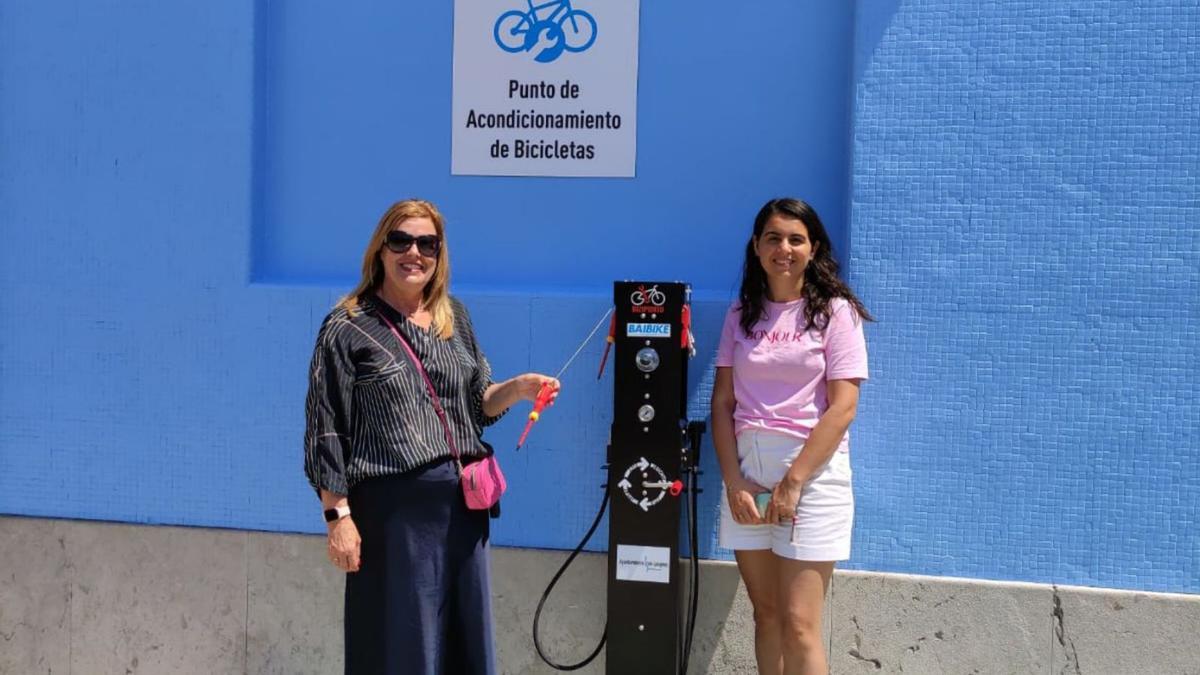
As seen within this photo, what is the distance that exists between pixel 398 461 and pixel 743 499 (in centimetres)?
114

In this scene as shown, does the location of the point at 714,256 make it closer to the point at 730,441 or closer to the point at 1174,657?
the point at 730,441

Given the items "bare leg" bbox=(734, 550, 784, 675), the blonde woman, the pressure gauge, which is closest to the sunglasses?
the blonde woman

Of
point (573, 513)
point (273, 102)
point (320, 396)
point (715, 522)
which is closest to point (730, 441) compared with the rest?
point (715, 522)

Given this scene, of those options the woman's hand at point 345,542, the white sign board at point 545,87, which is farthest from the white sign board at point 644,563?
the white sign board at point 545,87

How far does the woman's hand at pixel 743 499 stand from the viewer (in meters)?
3.31

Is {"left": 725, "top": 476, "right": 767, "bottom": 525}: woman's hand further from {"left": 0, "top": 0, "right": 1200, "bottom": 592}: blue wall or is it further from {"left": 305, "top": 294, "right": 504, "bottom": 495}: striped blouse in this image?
{"left": 305, "top": 294, "right": 504, "bottom": 495}: striped blouse

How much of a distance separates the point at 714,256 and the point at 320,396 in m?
1.79

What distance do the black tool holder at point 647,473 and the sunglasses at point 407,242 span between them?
2.58ft

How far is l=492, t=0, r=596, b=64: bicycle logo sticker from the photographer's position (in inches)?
162

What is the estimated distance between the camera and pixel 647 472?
11.4ft

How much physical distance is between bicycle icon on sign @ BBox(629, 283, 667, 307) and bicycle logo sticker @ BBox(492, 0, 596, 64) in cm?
121

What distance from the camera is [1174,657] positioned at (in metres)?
3.69

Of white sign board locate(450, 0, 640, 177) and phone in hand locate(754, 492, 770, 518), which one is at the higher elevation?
white sign board locate(450, 0, 640, 177)

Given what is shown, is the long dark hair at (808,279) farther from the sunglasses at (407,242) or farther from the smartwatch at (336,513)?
the smartwatch at (336,513)
